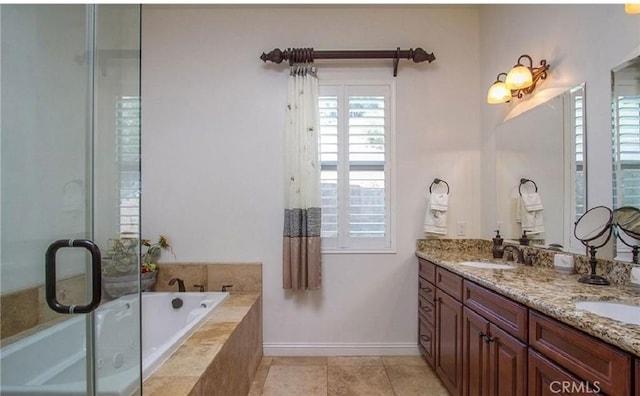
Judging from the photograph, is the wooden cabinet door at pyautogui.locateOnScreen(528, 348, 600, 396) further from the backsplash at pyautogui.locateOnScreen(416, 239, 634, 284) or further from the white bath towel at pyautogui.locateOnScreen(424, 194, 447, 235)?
the white bath towel at pyautogui.locateOnScreen(424, 194, 447, 235)

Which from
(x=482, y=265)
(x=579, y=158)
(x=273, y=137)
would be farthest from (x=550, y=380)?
(x=273, y=137)

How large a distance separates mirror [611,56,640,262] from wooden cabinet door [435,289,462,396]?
85 centimetres

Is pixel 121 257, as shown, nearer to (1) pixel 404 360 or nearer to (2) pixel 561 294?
(2) pixel 561 294

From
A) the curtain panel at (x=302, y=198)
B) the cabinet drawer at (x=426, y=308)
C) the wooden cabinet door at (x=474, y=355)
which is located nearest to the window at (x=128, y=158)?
the curtain panel at (x=302, y=198)

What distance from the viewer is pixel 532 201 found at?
2100 millimetres

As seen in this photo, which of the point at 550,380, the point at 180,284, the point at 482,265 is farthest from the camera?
the point at 180,284

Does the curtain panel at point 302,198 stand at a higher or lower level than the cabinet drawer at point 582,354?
higher

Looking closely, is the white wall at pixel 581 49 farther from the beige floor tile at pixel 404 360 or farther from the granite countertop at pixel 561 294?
the beige floor tile at pixel 404 360

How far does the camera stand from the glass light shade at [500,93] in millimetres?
2262

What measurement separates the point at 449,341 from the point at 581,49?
6.21 feet

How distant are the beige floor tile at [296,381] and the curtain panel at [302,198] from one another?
24.3 inches

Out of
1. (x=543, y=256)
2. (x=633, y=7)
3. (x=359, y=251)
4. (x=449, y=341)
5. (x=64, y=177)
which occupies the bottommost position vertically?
(x=449, y=341)

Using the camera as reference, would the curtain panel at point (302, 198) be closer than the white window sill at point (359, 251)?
Yes

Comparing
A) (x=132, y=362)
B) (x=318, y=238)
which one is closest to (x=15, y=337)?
(x=132, y=362)
